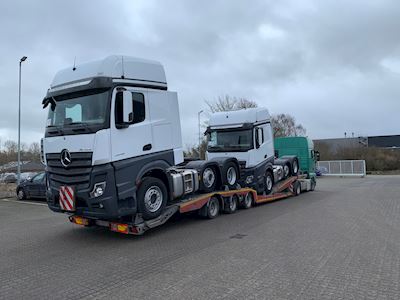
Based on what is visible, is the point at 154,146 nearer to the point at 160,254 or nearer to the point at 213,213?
the point at 160,254

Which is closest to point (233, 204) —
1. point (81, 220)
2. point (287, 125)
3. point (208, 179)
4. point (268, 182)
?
point (208, 179)

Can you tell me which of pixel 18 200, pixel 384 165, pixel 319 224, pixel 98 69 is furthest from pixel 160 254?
pixel 384 165

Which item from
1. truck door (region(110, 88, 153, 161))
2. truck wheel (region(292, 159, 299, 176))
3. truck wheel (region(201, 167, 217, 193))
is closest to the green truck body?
truck wheel (region(292, 159, 299, 176))

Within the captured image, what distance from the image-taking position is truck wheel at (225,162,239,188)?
460 inches

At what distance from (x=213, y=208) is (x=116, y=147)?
13.8 ft

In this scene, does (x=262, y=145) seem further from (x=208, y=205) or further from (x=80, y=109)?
(x=80, y=109)

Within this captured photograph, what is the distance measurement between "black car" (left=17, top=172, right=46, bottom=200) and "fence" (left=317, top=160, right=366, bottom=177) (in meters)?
28.4

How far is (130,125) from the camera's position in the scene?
313 inches

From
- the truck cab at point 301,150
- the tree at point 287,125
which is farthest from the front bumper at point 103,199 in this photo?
the tree at point 287,125

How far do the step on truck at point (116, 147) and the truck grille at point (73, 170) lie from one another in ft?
0.06

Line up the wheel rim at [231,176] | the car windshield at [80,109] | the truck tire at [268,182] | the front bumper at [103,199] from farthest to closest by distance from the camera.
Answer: the truck tire at [268,182]
the wheel rim at [231,176]
the car windshield at [80,109]
the front bumper at [103,199]

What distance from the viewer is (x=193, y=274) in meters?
5.65

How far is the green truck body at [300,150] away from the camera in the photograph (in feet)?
65.6

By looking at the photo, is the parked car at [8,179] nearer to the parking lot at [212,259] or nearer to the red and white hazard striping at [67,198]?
the parking lot at [212,259]
